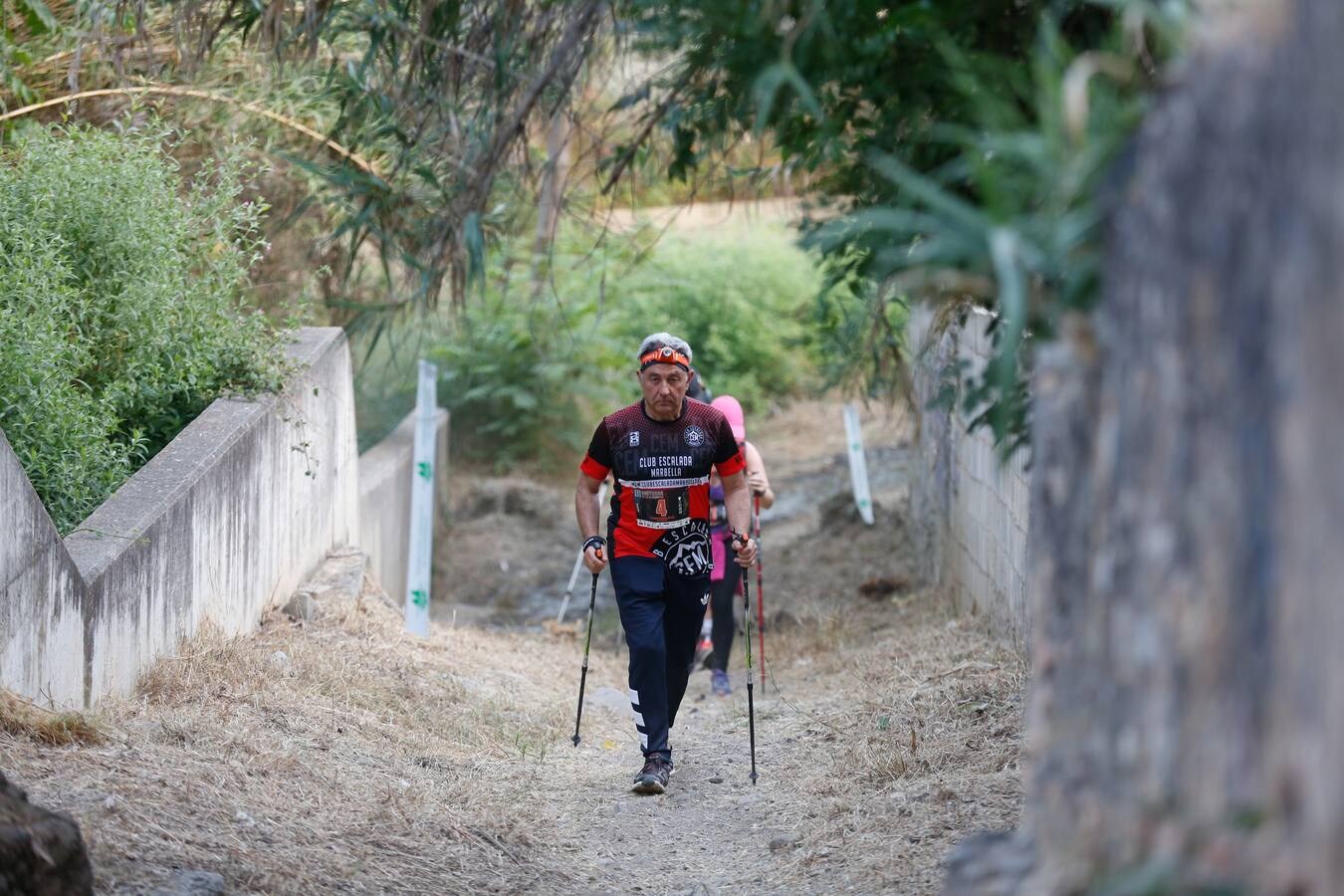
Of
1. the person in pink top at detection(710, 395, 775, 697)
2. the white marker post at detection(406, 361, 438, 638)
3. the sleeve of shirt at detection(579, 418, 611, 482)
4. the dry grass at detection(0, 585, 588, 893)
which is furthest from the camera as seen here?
the white marker post at detection(406, 361, 438, 638)

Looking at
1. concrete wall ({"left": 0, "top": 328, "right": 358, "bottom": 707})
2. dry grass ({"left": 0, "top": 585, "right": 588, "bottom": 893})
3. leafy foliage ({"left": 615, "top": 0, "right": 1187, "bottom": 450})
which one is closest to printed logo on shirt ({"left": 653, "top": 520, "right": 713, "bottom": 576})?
dry grass ({"left": 0, "top": 585, "right": 588, "bottom": 893})

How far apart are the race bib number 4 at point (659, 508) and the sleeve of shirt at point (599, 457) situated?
0.23m

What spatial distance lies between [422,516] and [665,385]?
475 cm

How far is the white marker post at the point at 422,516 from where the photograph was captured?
388 inches

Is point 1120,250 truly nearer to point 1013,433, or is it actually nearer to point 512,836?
point 1013,433

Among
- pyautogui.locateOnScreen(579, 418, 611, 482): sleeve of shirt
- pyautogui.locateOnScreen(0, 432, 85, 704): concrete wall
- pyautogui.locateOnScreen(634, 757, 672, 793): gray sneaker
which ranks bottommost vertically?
pyautogui.locateOnScreen(634, 757, 672, 793): gray sneaker

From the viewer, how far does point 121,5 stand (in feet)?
18.0

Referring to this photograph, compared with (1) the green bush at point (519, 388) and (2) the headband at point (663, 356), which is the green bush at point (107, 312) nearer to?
(2) the headband at point (663, 356)

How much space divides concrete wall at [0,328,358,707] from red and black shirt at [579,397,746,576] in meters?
1.97

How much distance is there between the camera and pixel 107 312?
23.8ft

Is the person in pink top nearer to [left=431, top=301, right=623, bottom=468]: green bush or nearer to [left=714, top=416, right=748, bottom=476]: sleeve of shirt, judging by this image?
[left=714, top=416, right=748, bottom=476]: sleeve of shirt

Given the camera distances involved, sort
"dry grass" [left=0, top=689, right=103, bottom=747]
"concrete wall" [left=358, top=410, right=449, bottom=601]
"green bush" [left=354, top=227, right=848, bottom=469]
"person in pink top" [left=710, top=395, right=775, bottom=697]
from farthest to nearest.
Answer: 1. "green bush" [left=354, top=227, right=848, bottom=469]
2. "concrete wall" [left=358, top=410, right=449, bottom=601]
3. "person in pink top" [left=710, top=395, right=775, bottom=697]
4. "dry grass" [left=0, top=689, right=103, bottom=747]

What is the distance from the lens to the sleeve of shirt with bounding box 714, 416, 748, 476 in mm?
6477

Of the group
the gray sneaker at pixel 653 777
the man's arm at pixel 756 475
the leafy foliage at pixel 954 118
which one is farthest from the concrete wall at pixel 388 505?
the leafy foliage at pixel 954 118
